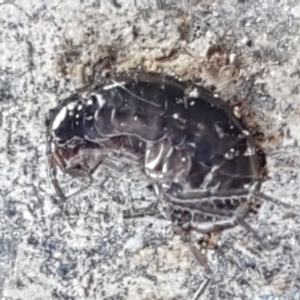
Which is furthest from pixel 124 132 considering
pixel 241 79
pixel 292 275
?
pixel 292 275

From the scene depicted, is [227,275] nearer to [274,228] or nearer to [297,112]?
[274,228]

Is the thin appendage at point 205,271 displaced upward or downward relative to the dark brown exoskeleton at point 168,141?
downward

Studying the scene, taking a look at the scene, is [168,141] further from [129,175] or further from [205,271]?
[205,271]

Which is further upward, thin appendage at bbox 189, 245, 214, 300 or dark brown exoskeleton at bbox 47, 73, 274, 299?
dark brown exoskeleton at bbox 47, 73, 274, 299

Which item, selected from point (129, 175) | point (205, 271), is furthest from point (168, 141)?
point (205, 271)
